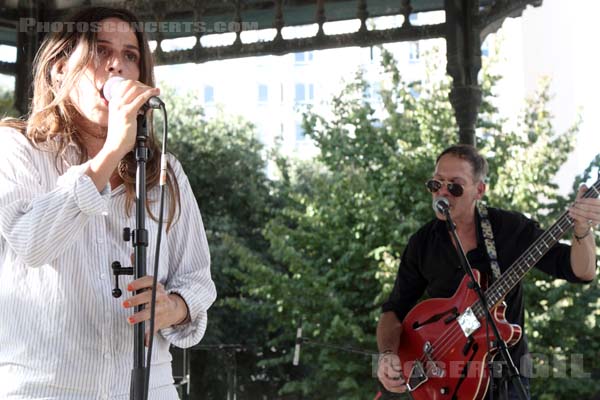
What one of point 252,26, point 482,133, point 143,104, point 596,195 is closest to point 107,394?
point 143,104

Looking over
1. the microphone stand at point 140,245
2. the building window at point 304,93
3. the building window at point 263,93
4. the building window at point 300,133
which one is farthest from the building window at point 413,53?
the microphone stand at point 140,245

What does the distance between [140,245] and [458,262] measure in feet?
8.61

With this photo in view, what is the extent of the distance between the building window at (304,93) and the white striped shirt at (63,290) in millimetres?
8300

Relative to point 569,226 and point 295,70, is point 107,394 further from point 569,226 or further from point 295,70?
point 295,70

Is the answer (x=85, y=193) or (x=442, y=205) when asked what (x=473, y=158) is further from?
(x=85, y=193)

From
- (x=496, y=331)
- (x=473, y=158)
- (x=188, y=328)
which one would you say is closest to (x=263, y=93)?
(x=473, y=158)

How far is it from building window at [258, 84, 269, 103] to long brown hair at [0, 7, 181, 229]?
8.02m

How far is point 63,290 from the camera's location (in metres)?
1.90

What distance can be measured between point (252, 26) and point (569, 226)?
4.05m

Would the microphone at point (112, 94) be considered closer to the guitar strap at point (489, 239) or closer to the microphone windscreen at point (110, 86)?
the microphone windscreen at point (110, 86)

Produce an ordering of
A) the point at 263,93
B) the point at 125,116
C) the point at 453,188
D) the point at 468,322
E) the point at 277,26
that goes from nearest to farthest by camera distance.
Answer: the point at 125,116, the point at 468,322, the point at 453,188, the point at 277,26, the point at 263,93

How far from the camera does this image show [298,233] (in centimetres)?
1031

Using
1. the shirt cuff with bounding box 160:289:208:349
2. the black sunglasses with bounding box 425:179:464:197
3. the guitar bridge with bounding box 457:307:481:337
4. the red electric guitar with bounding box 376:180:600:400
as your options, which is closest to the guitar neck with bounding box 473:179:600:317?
the red electric guitar with bounding box 376:180:600:400

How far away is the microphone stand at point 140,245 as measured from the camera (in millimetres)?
1695
